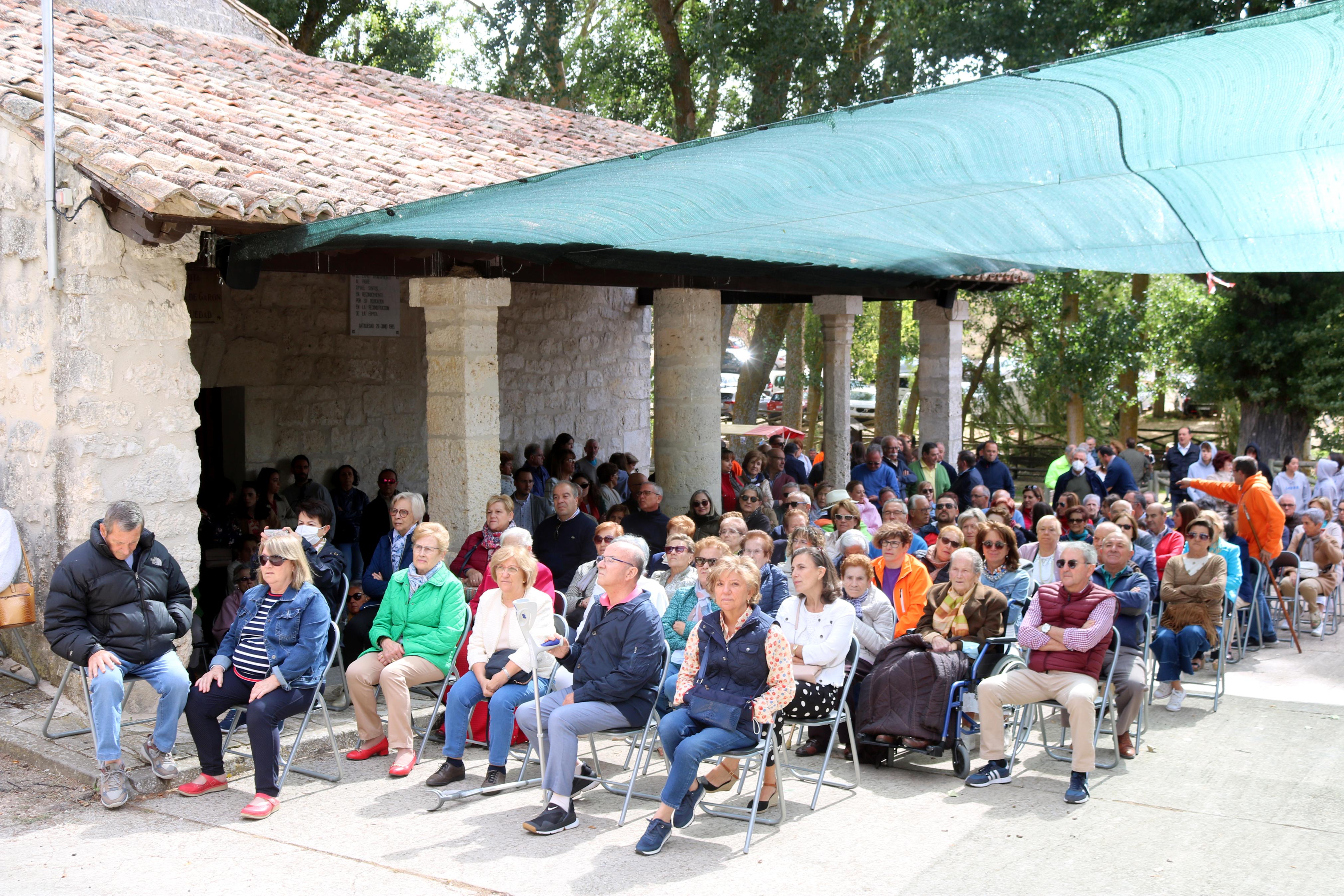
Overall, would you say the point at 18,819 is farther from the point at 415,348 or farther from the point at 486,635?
the point at 415,348

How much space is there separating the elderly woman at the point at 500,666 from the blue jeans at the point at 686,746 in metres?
0.77

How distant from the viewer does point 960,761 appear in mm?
5398

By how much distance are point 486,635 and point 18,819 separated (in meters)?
1.99

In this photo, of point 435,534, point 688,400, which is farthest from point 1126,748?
point 688,400

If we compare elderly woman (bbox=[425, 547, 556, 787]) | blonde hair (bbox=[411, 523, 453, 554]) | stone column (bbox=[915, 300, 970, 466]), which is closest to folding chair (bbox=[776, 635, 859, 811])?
elderly woman (bbox=[425, 547, 556, 787])

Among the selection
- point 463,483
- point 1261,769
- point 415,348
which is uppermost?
point 415,348

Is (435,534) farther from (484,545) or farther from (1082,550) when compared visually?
(1082,550)

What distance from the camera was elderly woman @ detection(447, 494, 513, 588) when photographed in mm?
6551

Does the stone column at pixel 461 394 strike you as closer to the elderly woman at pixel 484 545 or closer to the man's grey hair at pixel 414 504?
Result: the elderly woman at pixel 484 545

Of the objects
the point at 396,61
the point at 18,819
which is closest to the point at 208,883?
the point at 18,819

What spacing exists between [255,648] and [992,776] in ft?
10.8

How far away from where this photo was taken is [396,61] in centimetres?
1766

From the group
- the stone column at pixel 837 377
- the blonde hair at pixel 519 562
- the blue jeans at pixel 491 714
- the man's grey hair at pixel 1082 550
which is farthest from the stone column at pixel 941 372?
the blue jeans at pixel 491 714

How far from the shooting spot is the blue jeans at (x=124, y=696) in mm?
4863
